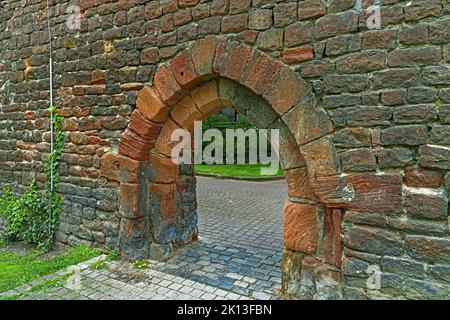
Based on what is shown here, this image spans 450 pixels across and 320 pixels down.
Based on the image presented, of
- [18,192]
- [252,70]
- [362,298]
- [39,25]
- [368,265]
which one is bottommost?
[362,298]

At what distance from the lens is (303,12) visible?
2652mm

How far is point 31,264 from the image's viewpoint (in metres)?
3.77

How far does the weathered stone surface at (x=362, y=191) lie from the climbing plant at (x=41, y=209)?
3.66m

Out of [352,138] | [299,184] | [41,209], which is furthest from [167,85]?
[41,209]

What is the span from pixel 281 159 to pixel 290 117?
0.45m

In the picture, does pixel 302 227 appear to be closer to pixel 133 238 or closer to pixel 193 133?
pixel 193 133

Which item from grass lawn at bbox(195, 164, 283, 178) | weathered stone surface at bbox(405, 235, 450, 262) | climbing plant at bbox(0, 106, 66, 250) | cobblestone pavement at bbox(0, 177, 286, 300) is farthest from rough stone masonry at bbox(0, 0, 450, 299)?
grass lawn at bbox(195, 164, 283, 178)

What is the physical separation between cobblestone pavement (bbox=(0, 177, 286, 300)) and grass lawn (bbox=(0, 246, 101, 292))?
16 cm

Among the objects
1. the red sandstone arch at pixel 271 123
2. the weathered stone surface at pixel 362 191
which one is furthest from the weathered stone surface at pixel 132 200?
the weathered stone surface at pixel 362 191

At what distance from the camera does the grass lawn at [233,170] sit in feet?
41.7

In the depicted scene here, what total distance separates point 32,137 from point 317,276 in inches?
176

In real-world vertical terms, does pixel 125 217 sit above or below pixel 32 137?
below

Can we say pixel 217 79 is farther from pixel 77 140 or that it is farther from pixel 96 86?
pixel 77 140

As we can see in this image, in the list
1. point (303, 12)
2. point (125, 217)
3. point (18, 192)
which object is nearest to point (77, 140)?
point (125, 217)
